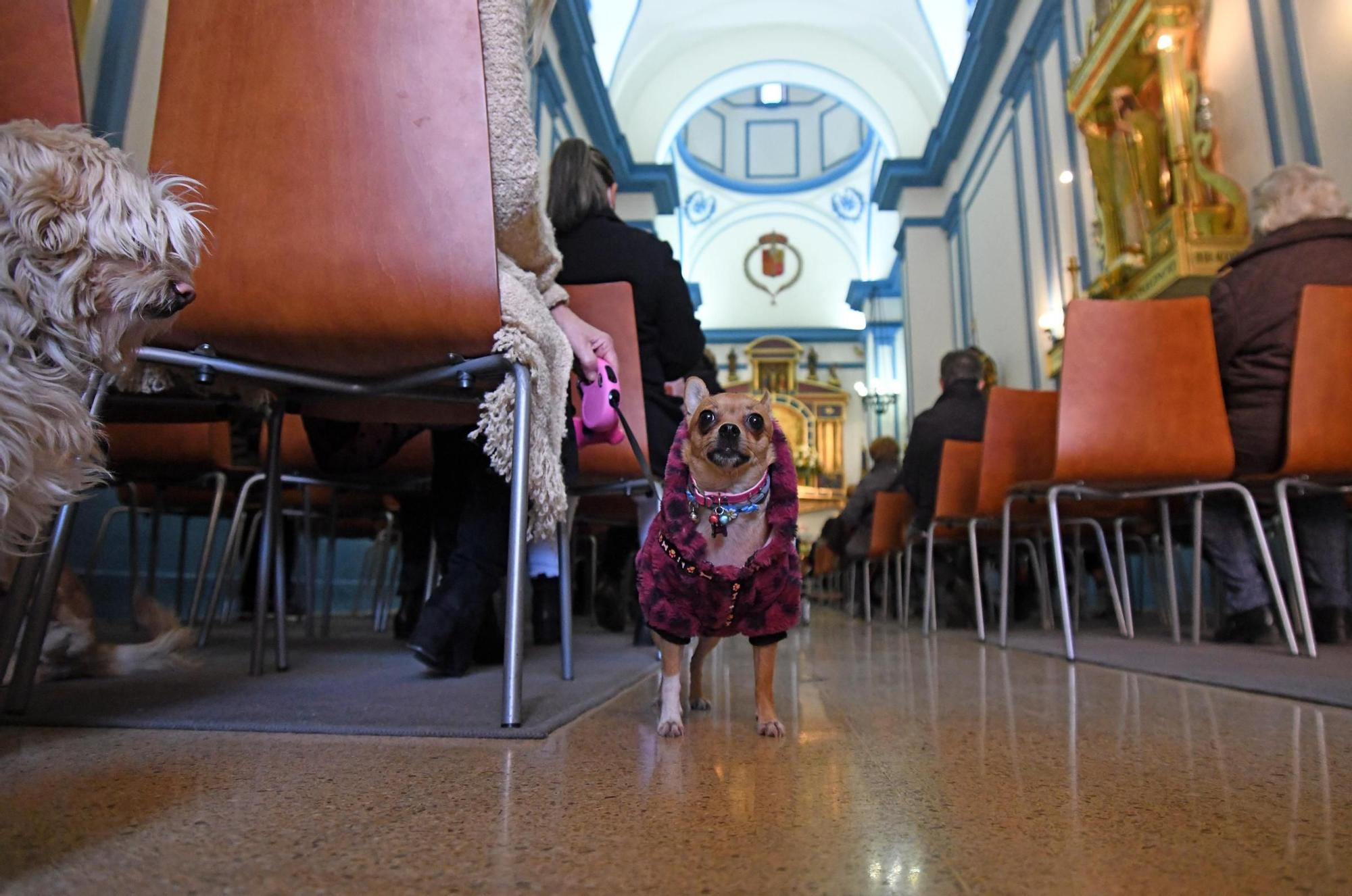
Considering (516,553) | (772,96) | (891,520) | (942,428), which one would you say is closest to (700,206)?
(772,96)

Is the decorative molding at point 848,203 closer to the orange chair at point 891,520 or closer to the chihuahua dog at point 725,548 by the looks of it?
the orange chair at point 891,520

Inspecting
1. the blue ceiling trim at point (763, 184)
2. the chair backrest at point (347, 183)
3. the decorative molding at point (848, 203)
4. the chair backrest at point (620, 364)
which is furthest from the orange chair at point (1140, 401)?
the blue ceiling trim at point (763, 184)

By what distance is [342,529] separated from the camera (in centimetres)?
412

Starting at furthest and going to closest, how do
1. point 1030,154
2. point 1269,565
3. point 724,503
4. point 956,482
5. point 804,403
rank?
point 804,403
point 1030,154
point 956,482
point 1269,565
point 724,503

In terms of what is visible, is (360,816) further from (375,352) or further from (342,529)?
(342,529)

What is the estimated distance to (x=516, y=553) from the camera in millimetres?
1047

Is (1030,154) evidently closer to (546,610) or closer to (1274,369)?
(1274,369)

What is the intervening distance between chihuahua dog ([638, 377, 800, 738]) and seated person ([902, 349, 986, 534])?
2.27m

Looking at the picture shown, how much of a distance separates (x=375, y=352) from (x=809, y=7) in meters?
10.4

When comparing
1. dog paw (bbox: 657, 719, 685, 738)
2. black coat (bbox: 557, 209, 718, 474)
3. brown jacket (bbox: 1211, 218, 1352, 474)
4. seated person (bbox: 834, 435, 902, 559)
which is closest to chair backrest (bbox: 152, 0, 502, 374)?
dog paw (bbox: 657, 719, 685, 738)

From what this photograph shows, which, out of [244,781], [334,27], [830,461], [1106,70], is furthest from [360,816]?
[830,461]

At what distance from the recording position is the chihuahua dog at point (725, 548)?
1.08 meters

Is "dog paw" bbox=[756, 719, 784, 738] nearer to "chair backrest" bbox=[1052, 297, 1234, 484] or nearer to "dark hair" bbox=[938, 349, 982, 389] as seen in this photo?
"chair backrest" bbox=[1052, 297, 1234, 484]

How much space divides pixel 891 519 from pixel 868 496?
783 mm
